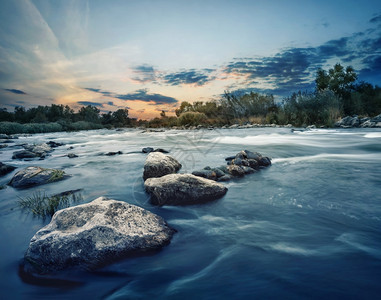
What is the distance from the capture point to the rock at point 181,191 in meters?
4.03

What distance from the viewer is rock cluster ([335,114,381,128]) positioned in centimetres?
2175

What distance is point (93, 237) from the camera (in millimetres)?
2354

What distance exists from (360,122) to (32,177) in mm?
28895

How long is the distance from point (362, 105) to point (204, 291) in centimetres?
3994

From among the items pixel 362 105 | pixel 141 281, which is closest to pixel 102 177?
pixel 141 281

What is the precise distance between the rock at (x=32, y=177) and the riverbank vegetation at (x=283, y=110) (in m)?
27.5

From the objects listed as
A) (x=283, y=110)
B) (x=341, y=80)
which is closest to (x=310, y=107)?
(x=283, y=110)

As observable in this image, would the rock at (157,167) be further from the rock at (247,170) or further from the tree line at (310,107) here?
the tree line at (310,107)

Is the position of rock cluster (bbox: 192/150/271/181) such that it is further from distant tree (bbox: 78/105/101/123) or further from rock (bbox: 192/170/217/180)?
distant tree (bbox: 78/105/101/123)

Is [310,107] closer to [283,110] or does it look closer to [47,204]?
[283,110]

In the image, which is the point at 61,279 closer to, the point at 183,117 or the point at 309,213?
the point at 309,213

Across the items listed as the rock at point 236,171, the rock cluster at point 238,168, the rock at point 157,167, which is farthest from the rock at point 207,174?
the rock at point 157,167

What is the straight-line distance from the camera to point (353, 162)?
24.7 ft

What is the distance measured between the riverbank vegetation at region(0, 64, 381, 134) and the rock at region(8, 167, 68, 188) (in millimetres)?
27486
